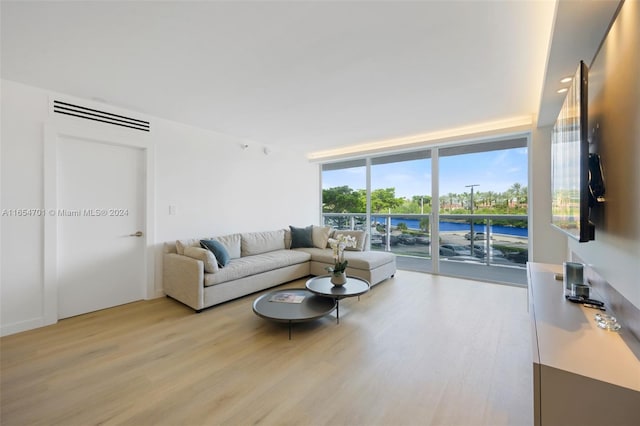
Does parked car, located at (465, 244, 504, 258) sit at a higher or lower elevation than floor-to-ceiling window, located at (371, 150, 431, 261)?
lower

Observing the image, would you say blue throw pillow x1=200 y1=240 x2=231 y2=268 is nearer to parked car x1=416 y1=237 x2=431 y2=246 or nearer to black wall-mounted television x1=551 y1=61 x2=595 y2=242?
black wall-mounted television x1=551 y1=61 x2=595 y2=242

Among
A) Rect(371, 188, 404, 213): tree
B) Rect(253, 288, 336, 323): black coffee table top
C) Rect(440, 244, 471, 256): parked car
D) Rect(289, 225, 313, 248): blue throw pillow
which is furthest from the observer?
Rect(371, 188, 404, 213): tree

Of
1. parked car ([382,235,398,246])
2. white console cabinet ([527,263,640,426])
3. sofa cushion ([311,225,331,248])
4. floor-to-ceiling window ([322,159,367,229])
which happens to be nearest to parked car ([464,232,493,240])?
parked car ([382,235,398,246])

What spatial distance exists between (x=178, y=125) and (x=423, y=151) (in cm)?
410

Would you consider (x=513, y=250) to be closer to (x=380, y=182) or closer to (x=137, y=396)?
(x=380, y=182)

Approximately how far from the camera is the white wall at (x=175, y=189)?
2551mm

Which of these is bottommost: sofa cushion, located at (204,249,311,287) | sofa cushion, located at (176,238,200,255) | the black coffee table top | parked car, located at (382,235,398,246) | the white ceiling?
the black coffee table top

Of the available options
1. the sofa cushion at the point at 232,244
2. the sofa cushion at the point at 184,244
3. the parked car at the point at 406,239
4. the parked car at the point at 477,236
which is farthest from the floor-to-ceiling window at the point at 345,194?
the sofa cushion at the point at 184,244

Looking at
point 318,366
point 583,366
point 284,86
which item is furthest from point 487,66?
point 318,366

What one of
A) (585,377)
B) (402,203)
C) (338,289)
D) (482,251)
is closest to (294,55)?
(338,289)

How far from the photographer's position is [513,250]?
4.23 metres

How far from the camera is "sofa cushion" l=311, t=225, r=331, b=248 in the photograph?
194 inches

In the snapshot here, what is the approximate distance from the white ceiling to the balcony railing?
1.78m

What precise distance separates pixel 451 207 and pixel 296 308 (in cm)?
337
